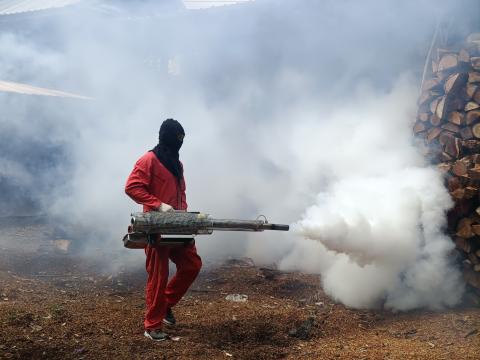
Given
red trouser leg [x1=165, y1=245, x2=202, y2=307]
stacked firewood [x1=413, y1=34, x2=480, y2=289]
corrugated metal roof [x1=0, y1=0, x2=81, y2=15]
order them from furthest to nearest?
corrugated metal roof [x1=0, y1=0, x2=81, y2=15] → stacked firewood [x1=413, y1=34, x2=480, y2=289] → red trouser leg [x1=165, y1=245, x2=202, y2=307]

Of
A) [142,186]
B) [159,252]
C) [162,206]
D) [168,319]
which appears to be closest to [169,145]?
[142,186]

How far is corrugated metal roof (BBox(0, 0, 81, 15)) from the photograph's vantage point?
1345cm

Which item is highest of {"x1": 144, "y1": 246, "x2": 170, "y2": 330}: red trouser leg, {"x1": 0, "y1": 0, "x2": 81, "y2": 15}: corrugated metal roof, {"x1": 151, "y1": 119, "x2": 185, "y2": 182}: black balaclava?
{"x1": 0, "y1": 0, "x2": 81, "y2": 15}: corrugated metal roof

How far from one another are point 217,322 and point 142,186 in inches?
59.8

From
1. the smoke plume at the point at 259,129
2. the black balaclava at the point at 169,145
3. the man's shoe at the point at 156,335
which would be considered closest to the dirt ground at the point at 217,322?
the man's shoe at the point at 156,335

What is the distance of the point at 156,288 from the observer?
12.7 ft

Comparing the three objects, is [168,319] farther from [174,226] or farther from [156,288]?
[174,226]

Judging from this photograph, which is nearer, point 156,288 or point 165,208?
point 165,208

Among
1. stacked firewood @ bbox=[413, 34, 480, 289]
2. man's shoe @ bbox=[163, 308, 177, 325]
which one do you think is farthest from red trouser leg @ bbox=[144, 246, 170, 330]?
stacked firewood @ bbox=[413, 34, 480, 289]

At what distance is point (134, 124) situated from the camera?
9.74m

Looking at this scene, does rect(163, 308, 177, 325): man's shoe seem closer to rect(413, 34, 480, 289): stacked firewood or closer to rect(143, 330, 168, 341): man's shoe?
rect(143, 330, 168, 341): man's shoe

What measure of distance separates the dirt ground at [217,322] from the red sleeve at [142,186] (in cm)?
113

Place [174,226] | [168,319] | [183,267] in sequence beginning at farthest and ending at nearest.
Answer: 1. [168,319]
2. [183,267]
3. [174,226]

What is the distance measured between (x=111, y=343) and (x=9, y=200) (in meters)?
7.31
